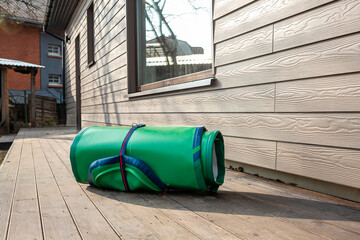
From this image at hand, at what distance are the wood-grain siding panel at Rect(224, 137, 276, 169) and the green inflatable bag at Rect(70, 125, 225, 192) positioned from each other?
470 millimetres

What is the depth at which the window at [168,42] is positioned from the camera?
8.95 feet

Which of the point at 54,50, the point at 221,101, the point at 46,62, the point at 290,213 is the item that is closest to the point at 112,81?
the point at 221,101

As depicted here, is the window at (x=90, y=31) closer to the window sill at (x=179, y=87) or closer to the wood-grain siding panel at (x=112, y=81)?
the wood-grain siding panel at (x=112, y=81)

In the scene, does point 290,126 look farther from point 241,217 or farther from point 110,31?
point 110,31

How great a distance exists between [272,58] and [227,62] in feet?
1.44

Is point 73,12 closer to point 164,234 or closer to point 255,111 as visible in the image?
point 255,111

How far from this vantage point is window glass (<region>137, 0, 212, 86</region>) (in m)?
2.73

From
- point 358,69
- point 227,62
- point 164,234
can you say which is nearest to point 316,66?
point 358,69

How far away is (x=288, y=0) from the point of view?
5.86ft

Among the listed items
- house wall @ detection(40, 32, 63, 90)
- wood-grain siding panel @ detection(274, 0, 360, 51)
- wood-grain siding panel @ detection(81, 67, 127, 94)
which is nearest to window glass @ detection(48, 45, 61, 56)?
house wall @ detection(40, 32, 63, 90)

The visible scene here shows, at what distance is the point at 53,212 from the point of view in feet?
4.43

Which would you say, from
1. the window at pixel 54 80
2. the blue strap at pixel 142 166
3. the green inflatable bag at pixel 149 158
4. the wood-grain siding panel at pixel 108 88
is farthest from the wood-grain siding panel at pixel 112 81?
the window at pixel 54 80

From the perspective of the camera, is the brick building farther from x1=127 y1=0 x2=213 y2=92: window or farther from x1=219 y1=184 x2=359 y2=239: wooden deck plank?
x1=219 y1=184 x2=359 y2=239: wooden deck plank

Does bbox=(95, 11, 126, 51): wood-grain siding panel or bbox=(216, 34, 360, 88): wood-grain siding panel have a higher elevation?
bbox=(95, 11, 126, 51): wood-grain siding panel
